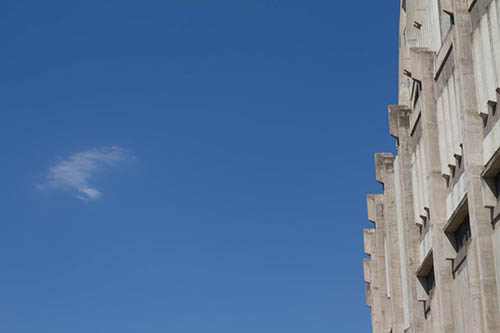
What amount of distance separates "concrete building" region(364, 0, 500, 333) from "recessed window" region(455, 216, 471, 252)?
37mm

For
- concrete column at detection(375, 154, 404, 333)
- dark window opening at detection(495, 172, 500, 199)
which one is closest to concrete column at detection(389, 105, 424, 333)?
concrete column at detection(375, 154, 404, 333)

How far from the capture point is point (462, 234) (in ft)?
105

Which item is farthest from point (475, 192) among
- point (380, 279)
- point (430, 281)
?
point (380, 279)

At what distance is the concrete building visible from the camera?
27562 mm

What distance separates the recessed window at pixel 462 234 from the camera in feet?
102

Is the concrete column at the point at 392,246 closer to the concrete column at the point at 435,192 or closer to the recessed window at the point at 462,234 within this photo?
the concrete column at the point at 435,192

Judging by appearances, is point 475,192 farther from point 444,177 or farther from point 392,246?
point 392,246

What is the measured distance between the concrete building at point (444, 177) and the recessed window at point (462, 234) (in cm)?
4

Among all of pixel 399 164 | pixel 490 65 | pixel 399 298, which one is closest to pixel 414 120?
pixel 399 164

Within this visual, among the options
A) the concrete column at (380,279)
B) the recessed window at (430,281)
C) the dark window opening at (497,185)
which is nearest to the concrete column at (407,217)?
the recessed window at (430,281)

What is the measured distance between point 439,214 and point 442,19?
26.0 feet

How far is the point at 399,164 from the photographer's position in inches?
1660

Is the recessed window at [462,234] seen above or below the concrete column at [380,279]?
below

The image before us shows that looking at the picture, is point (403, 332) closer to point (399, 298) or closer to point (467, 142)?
point (399, 298)
